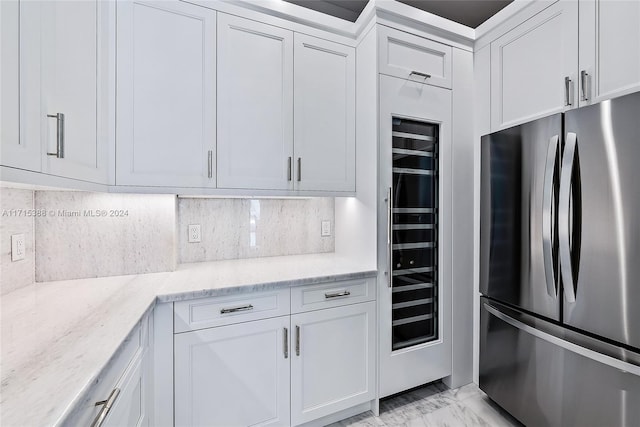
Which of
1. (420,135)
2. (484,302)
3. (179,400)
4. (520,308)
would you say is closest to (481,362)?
(484,302)

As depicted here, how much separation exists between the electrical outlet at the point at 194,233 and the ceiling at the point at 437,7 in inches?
77.0

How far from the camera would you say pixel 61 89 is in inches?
40.4

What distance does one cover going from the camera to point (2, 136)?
741mm

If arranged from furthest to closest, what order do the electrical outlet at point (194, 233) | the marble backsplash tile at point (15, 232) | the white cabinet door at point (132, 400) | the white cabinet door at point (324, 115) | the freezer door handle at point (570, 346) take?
the electrical outlet at point (194, 233) < the white cabinet door at point (324, 115) < the marble backsplash tile at point (15, 232) < the freezer door handle at point (570, 346) < the white cabinet door at point (132, 400)

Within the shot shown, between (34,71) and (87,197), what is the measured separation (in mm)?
883

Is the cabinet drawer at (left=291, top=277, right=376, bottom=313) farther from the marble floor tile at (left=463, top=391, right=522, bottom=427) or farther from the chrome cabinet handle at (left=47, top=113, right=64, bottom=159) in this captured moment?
the chrome cabinet handle at (left=47, top=113, right=64, bottom=159)

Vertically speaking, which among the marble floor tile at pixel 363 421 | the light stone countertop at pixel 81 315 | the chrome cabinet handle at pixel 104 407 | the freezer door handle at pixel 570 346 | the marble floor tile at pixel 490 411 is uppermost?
the light stone countertop at pixel 81 315

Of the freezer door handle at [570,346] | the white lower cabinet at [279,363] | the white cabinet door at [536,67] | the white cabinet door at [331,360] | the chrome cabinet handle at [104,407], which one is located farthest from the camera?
the white cabinet door at [331,360]

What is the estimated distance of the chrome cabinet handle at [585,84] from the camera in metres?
1.42

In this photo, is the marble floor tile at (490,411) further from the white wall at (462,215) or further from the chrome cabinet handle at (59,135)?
the chrome cabinet handle at (59,135)

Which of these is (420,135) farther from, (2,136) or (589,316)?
(2,136)

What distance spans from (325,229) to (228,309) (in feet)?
3.70

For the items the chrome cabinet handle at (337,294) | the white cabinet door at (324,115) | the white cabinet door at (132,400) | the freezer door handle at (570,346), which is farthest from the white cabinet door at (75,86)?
the freezer door handle at (570,346)

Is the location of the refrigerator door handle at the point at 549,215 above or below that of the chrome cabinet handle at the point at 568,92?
below
